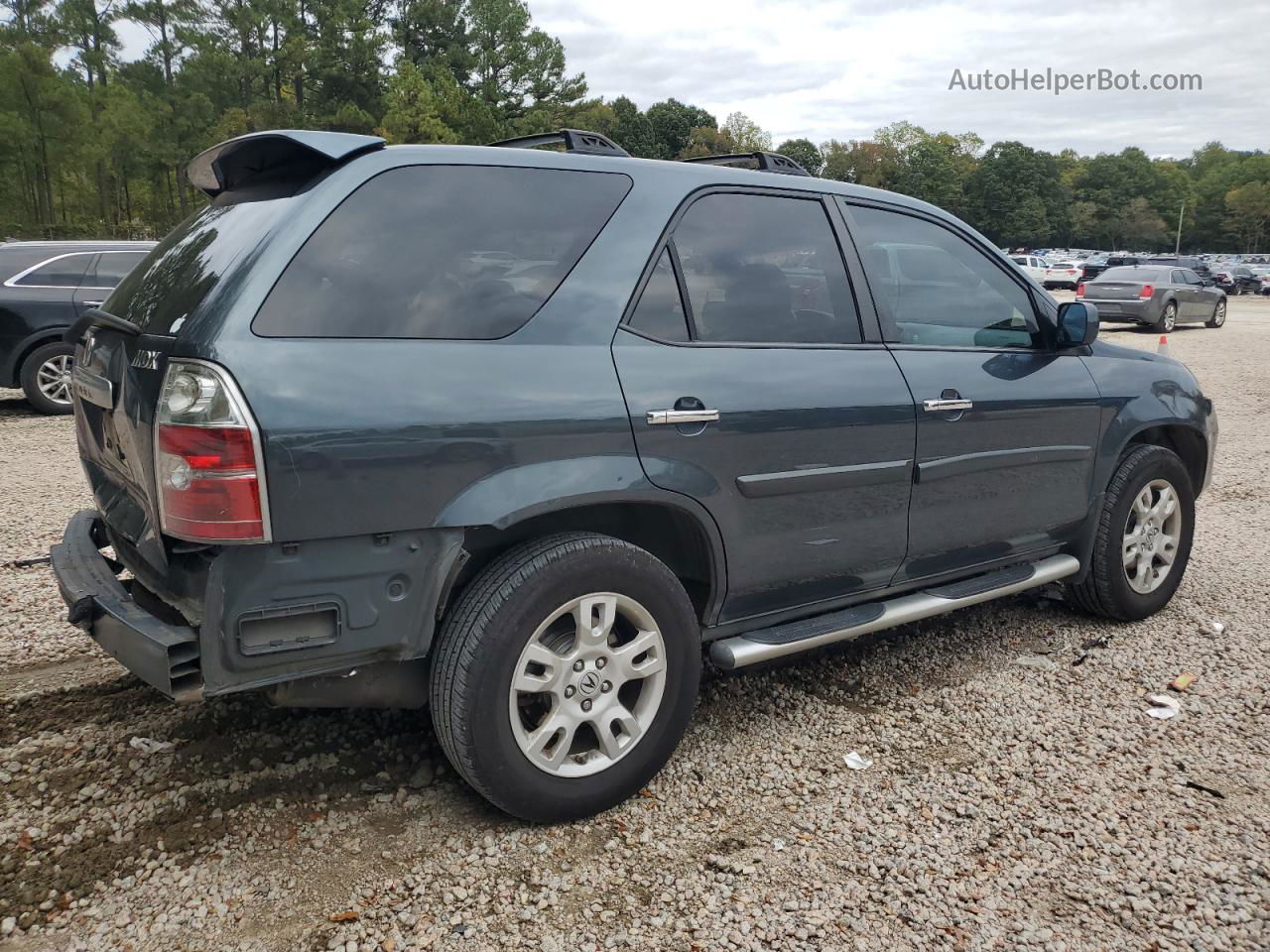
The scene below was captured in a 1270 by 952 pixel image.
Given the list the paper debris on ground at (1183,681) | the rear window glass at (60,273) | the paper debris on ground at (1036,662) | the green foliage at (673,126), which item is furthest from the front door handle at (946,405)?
the green foliage at (673,126)

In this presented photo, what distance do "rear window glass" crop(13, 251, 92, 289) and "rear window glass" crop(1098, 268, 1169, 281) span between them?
21479mm

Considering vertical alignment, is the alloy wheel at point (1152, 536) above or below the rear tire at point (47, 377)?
below

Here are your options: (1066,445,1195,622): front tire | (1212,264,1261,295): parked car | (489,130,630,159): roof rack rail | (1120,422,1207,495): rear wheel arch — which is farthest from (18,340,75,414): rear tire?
(1212,264,1261,295): parked car

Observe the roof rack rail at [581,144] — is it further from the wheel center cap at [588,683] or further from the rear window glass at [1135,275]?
the rear window glass at [1135,275]

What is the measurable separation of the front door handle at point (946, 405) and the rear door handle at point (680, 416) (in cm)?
98

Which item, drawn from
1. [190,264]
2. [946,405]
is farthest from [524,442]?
[946,405]

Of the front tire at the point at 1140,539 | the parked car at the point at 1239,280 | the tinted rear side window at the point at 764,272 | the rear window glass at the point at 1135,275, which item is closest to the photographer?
the tinted rear side window at the point at 764,272

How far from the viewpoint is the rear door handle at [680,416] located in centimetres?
277

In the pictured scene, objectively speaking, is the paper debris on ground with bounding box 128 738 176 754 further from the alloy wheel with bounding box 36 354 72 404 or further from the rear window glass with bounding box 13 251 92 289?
the rear window glass with bounding box 13 251 92 289

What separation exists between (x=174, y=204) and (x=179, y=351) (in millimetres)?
52790

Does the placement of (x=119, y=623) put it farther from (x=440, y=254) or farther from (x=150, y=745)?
(x=440, y=254)

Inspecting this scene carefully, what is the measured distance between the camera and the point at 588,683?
9.00ft

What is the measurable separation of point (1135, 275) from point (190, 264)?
A: 80.5ft

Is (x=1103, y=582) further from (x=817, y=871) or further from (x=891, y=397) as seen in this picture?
(x=817, y=871)
